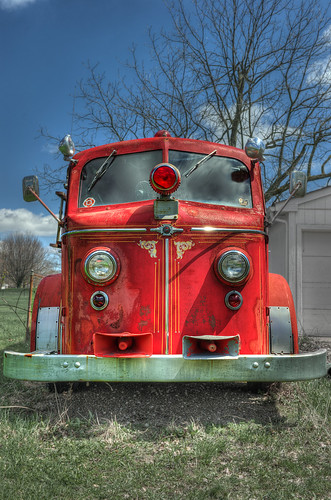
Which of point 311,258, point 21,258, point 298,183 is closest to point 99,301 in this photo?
point 298,183

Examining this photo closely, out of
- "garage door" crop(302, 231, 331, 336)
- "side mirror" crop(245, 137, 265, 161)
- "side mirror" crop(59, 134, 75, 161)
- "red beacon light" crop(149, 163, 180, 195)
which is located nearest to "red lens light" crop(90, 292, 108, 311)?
"red beacon light" crop(149, 163, 180, 195)

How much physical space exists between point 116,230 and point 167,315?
0.82m

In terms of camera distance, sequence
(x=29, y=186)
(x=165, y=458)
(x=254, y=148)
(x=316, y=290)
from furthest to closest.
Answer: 1. (x=316, y=290)
2. (x=29, y=186)
3. (x=254, y=148)
4. (x=165, y=458)

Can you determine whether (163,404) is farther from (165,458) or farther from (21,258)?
(21,258)

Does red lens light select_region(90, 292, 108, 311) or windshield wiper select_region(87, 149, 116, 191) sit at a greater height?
windshield wiper select_region(87, 149, 116, 191)

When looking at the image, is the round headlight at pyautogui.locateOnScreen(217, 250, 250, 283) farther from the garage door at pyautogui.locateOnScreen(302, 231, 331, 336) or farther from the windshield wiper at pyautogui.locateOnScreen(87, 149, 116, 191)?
the garage door at pyautogui.locateOnScreen(302, 231, 331, 336)

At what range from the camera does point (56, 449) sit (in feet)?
10.5

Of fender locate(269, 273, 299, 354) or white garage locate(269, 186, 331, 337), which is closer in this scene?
fender locate(269, 273, 299, 354)

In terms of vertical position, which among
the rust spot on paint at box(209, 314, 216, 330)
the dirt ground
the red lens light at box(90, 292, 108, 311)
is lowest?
the dirt ground

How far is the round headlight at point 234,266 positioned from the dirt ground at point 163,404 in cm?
117

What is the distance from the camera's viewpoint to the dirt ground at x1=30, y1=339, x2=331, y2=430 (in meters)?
3.78

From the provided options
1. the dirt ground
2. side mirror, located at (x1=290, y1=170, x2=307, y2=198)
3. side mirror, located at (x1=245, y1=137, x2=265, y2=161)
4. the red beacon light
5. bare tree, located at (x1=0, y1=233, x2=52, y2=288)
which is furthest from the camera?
bare tree, located at (x1=0, y1=233, x2=52, y2=288)

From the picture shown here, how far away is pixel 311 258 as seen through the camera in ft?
30.8

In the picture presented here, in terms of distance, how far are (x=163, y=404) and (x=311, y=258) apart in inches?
243
